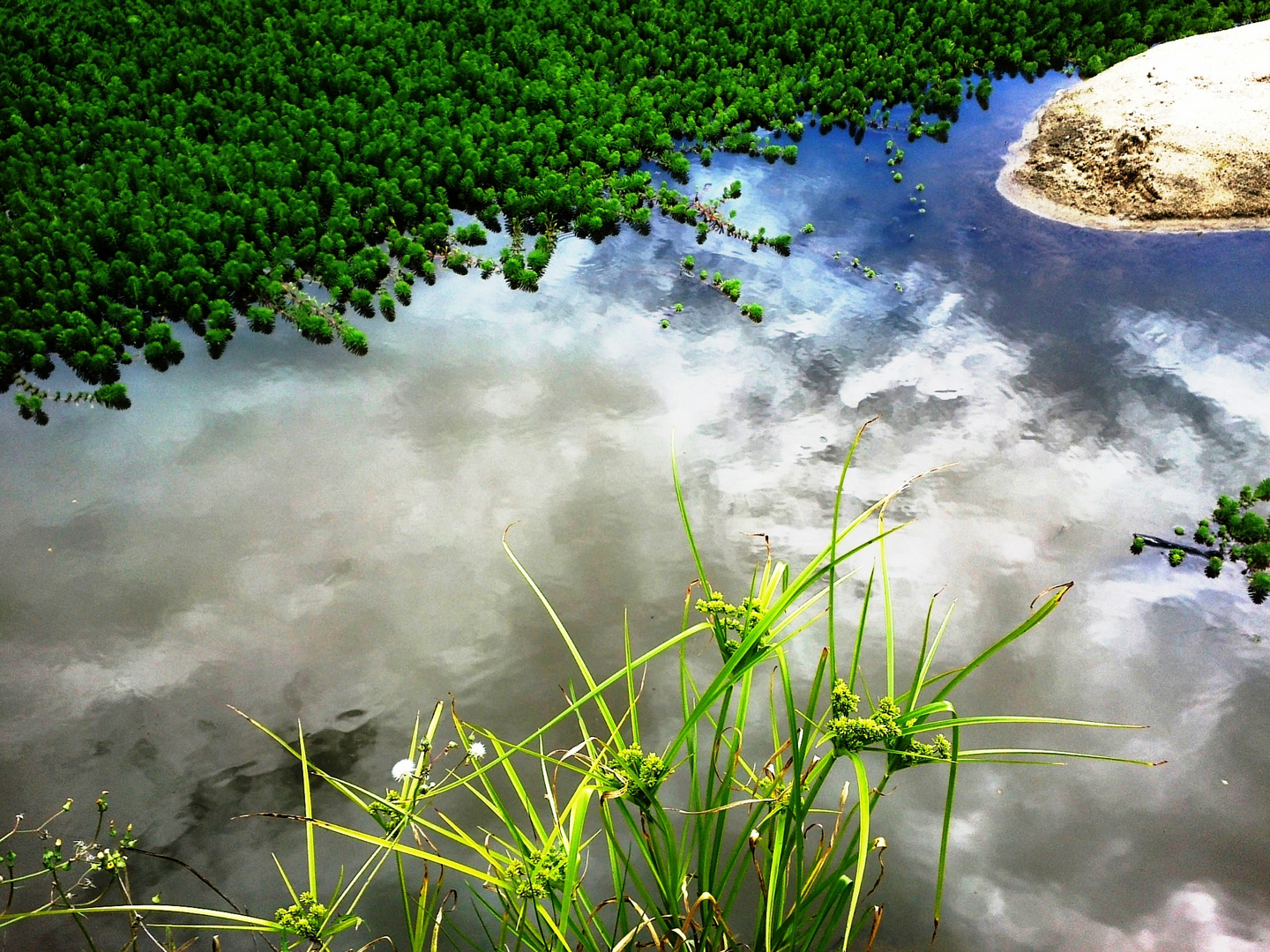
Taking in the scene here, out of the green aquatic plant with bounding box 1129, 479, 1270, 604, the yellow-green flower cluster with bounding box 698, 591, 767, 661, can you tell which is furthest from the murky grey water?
the yellow-green flower cluster with bounding box 698, 591, 767, 661

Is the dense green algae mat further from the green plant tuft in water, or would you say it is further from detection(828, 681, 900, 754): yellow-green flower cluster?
detection(828, 681, 900, 754): yellow-green flower cluster

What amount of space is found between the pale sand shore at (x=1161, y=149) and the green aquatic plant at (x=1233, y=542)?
232cm

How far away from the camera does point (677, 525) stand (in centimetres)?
356

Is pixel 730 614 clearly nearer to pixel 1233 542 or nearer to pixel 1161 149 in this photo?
pixel 1233 542

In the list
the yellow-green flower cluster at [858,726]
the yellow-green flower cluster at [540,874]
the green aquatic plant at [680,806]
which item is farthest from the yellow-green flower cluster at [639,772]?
the yellow-green flower cluster at [858,726]

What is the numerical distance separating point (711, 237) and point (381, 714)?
336cm

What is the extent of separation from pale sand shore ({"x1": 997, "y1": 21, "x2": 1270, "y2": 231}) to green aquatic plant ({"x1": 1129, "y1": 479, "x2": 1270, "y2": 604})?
2.32m

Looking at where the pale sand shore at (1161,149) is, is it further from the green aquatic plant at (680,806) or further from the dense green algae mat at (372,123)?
the green aquatic plant at (680,806)

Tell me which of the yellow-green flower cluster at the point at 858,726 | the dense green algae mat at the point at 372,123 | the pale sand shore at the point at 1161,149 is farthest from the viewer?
the pale sand shore at the point at 1161,149

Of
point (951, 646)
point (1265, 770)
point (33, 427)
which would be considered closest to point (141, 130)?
point (33, 427)

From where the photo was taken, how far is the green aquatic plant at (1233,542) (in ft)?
11.5

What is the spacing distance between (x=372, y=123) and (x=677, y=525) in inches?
141

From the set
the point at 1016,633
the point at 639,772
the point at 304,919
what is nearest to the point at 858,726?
the point at 1016,633

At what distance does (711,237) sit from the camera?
5023 millimetres
